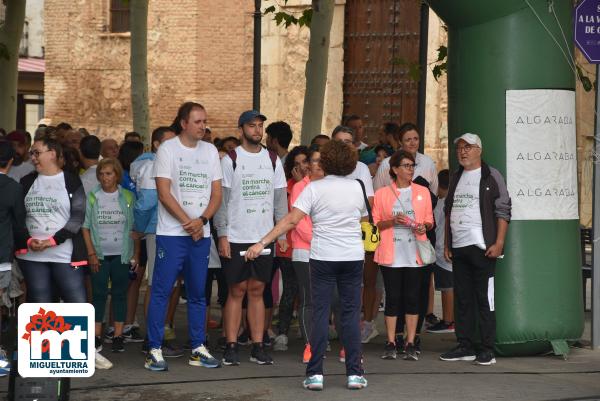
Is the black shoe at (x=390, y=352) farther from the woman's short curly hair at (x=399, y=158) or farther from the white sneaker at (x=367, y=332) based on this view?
the woman's short curly hair at (x=399, y=158)

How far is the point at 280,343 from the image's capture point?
37.8 feet

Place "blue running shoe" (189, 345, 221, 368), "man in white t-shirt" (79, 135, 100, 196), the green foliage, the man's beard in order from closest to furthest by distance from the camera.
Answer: "blue running shoe" (189, 345, 221, 368), the man's beard, "man in white t-shirt" (79, 135, 100, 196), the green foliage

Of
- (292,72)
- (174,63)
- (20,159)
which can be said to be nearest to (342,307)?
(20,159)

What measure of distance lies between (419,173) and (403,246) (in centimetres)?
Result: 148

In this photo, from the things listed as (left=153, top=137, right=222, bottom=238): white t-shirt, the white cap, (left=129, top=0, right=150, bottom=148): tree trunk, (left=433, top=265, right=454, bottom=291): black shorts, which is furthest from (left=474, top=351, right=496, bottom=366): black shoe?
(left=129, top=0, right=150, bottom=148): tree trunk

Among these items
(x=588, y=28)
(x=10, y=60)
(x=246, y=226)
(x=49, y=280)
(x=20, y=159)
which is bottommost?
(x=49, y=280)

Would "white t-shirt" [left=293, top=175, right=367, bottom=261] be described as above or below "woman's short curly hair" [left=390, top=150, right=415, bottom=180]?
below

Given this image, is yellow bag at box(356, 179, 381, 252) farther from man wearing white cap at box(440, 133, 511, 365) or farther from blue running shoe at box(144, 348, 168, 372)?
blue running shoe at box(144, 348, 168, 372)

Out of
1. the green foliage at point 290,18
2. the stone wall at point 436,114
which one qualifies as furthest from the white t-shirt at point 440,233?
the stone wall at point 436,114

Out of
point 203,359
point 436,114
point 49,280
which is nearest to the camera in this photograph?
point 49,280

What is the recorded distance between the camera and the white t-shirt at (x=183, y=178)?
10258 millimetres

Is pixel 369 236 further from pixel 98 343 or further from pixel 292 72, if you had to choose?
pixel 292 72

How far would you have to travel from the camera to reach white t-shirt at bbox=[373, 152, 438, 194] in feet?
39.8

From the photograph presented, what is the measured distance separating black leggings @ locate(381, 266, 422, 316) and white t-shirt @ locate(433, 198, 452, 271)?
1768 mm
